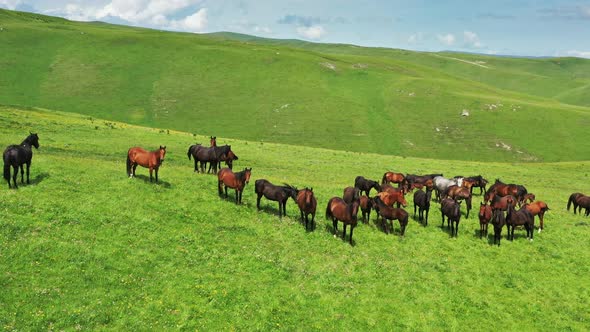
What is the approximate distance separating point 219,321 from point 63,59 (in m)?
122

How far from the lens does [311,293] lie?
18891 mm

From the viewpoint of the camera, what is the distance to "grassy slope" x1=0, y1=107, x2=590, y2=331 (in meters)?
16.4

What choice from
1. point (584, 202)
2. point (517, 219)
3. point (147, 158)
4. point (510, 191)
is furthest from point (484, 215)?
point (147, 158)

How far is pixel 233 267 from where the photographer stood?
19781 mm

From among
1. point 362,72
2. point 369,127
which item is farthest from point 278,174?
point 362,72

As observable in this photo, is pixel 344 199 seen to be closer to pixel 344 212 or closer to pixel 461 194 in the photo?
pixel 344 212

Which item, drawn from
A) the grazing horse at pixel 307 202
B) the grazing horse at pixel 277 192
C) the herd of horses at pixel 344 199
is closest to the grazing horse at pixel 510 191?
the herd of horses at pixel 344 199

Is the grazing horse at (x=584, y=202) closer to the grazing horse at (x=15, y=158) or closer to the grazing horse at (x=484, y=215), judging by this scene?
the grazing horse at (x=484, y=215)

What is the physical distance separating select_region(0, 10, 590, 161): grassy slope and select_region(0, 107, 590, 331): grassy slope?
191 ft

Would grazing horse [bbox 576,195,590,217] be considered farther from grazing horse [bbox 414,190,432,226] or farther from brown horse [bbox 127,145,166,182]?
brown horse [bbox 127,145,166,182]

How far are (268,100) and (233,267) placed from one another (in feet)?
286

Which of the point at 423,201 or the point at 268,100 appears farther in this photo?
the point at 268,100

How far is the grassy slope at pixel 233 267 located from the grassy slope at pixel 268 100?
58.2 m

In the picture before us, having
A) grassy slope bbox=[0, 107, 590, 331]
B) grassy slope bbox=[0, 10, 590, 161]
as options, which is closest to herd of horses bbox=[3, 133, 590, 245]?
grassy slope bbox=[0, 107, 590, 331]
